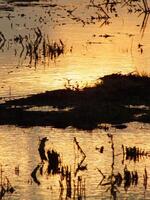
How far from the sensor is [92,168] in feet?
40.4

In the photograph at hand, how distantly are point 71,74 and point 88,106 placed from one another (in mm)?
4691

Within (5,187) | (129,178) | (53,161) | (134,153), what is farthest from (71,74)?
(5,187)

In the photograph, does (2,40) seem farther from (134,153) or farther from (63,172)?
(63,172)

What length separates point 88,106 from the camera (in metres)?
Result: 16.3

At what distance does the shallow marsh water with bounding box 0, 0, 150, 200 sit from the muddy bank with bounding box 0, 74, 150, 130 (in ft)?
1.45

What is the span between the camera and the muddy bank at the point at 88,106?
50.8 feet

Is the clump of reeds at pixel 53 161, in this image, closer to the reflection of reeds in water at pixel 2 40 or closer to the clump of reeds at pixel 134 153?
the clump of reeds at pixel 134 153

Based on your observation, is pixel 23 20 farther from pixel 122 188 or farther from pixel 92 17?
pixel 122 188

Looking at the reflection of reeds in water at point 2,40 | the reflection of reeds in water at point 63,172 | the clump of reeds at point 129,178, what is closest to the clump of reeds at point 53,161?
the reflection of reeds in water at point 63,172

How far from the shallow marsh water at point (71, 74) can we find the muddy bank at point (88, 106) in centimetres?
44

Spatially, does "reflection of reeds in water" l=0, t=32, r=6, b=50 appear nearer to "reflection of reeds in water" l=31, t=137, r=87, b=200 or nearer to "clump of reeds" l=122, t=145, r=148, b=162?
"reflection of reeds in water" l=31, t=137, r=87, b=200

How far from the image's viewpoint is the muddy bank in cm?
1548

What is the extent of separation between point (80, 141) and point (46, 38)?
48.7 feet

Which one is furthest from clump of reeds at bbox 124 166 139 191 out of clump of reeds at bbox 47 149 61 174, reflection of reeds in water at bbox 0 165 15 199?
reflection of reeds in water at bbox 0 165 15 199
